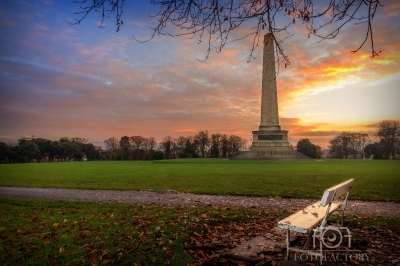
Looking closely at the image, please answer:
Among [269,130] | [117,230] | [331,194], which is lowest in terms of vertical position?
[117,230]

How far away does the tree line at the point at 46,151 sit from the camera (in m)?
71.2

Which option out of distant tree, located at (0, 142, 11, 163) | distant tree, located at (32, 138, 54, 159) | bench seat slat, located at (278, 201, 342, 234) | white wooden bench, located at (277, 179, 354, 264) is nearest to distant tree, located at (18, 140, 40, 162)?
distant tree, located at (32, 138, 54, 159)

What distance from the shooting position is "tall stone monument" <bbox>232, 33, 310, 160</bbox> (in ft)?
183

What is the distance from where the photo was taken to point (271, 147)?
57.2 m

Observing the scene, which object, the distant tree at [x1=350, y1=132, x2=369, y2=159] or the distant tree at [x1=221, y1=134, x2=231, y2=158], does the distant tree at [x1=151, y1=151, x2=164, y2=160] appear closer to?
the distant tree at [x1=221, y1=134, x2=231, y2=158]

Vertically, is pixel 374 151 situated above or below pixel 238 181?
above

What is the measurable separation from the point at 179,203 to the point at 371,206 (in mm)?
7108

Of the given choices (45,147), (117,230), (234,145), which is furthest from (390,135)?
(45,147)

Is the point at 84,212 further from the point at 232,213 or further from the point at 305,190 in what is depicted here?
the point at 305,190

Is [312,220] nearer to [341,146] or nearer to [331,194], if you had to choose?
[331,194]

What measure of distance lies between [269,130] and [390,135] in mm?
30575

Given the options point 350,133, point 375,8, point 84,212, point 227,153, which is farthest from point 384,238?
point 350,133

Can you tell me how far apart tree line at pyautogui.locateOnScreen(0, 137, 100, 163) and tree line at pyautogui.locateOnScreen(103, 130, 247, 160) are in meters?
6.71

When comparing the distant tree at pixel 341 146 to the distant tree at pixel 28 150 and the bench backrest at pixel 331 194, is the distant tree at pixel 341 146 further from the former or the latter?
the bench backrest at pixel 331 194
